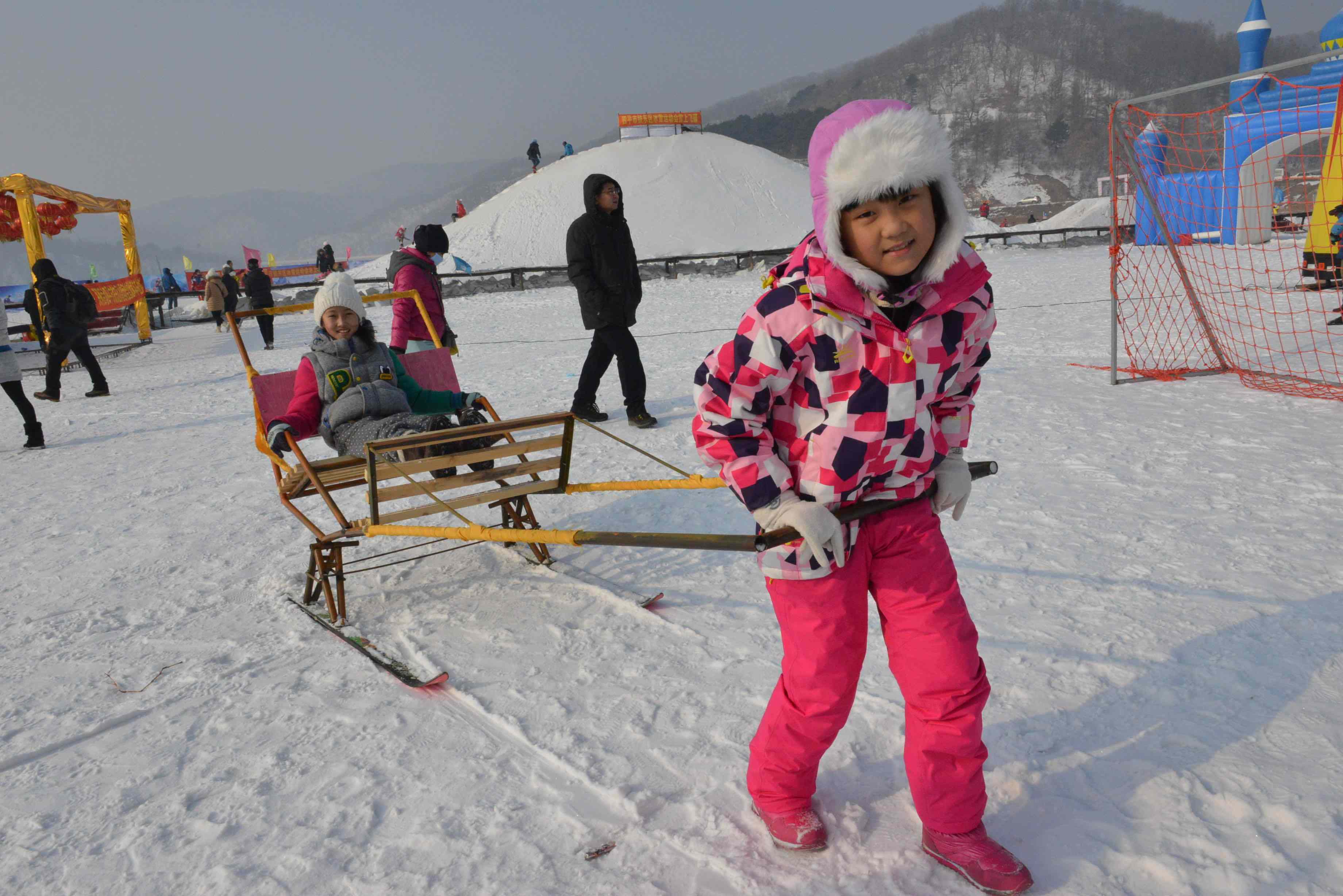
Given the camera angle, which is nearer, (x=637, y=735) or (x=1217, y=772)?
(x=1217, y=772)

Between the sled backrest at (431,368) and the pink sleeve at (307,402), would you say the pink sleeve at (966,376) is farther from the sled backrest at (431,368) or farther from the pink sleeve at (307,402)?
the sled backrest at (431,368)

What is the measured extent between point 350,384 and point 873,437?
2.81 metres

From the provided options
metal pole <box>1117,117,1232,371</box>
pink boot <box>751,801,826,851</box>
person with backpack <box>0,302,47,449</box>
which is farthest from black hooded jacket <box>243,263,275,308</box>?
pink boot <box>751,801,826,851</box>

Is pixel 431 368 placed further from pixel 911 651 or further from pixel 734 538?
pixel 911 651

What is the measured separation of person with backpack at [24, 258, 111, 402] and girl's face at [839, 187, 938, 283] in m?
9.14

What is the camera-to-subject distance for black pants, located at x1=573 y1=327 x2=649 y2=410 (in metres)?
5.71

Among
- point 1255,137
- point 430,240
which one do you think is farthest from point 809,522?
point 1255,137

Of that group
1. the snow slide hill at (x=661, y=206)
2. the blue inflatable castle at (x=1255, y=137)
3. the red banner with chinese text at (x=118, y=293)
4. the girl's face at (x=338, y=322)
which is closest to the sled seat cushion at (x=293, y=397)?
the girl's face at (x=338, y=322)

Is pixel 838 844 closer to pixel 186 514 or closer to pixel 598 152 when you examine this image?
pixel 186 514

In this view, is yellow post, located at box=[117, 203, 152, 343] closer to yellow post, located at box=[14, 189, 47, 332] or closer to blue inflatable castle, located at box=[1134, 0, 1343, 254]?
yellow post, located at box=[14, 189, 47, 332]

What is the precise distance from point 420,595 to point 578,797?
1497 mm

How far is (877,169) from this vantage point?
156 cm

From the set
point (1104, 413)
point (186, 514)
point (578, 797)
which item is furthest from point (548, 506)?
point (1104, 413)

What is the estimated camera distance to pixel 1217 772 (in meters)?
2.02
